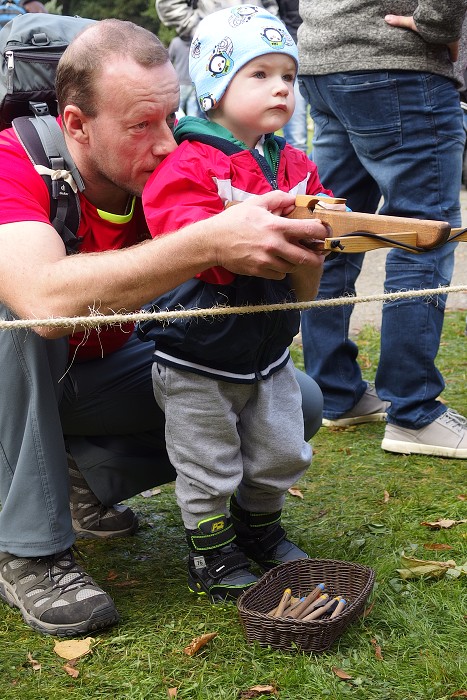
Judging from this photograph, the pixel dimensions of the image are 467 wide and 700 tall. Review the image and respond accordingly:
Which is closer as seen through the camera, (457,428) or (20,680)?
(20,680)

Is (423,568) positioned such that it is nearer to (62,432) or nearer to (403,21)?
(62,432)

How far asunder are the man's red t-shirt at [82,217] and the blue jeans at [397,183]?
1.24m

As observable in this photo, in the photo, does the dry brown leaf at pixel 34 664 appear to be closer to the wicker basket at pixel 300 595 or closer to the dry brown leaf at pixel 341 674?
the wicker basket at pixel 300 595

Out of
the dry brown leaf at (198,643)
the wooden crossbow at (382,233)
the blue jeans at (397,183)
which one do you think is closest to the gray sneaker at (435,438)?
the blue jeans at (397,183)

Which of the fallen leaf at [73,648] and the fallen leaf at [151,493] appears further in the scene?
the fallen leaf at [151,493]

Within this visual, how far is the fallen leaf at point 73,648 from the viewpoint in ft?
8.07

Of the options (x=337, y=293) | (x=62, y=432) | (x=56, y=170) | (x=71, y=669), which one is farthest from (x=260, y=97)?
(x=337, y=293)

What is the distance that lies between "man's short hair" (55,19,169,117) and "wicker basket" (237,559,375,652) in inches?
52.2

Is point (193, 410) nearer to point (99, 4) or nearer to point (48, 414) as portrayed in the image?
point (48, 414)

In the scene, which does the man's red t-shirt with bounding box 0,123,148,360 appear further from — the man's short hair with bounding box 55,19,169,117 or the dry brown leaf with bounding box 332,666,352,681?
the dry brown leaf with bounding box 332,666,352,681

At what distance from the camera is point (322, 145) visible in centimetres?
401

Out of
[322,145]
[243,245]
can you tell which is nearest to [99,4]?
[322,145]

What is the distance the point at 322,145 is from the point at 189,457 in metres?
1.91

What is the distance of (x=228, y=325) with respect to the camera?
7.98 feet
